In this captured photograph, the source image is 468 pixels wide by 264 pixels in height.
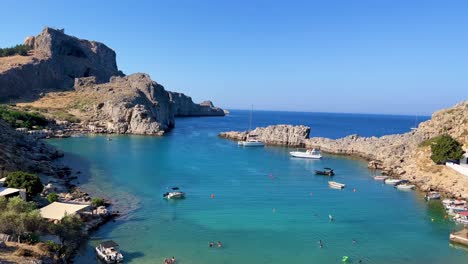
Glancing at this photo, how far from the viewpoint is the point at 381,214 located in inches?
1865

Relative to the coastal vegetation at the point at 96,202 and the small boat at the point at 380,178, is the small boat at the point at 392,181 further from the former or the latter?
the coastal vegetation at the point at 96,202

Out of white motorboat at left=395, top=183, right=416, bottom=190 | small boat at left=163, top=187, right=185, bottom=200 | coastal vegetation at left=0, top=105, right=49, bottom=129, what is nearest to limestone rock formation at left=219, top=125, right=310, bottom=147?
white motorboat at left=395, top=183, right=416, bottom=190

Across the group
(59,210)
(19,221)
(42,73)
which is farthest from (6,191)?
(42,73)

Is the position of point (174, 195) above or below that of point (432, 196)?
below

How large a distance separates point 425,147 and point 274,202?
37.3 metres

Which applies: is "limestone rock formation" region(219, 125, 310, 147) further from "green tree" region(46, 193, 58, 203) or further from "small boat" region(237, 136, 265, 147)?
"green tree" region(46, 193, 58, 203)

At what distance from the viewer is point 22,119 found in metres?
109

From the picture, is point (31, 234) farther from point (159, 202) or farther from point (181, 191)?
point (181, 191)

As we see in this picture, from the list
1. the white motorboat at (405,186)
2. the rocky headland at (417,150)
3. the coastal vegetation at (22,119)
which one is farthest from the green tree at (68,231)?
the coastal vegetation at (22,119)

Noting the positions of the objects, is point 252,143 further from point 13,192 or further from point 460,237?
point 13,192

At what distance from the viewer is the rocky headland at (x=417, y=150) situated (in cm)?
5978

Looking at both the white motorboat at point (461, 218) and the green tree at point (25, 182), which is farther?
the white motorboat at point (461, 218)

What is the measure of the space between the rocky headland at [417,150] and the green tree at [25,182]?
2156 inches

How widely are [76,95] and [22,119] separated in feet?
167
